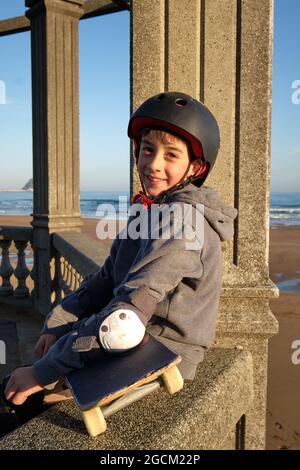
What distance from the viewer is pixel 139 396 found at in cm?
159

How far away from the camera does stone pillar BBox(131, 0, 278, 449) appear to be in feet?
7.58

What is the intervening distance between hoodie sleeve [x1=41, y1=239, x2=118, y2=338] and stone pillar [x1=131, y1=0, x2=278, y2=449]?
712mm

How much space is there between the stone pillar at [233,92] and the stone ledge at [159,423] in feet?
1.90

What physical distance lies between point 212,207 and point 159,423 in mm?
833

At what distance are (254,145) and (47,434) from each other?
1685 millimetres

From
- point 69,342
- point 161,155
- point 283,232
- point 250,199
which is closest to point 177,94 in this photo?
point 161,155

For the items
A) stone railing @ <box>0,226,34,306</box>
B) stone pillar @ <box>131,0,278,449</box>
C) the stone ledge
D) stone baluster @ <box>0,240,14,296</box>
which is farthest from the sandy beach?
stone baluster @ <box>0,240,14,296</box>

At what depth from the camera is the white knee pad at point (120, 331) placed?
1.33 metres

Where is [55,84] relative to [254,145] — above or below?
above

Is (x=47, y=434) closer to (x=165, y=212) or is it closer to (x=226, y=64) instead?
(x=165, y=212)

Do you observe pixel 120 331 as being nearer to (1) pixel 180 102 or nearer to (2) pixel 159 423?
(2) pixel 159 423

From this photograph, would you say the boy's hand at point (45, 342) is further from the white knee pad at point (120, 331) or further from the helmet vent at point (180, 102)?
the helmet vent at point (180, 102)

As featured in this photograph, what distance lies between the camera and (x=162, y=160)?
182 centimetres

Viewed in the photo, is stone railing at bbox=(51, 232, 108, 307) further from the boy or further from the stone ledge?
the stone ledge
